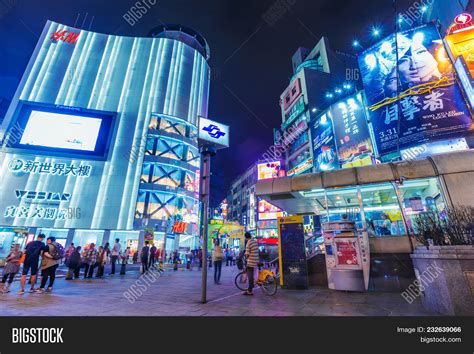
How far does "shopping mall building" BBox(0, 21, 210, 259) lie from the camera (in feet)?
94.2

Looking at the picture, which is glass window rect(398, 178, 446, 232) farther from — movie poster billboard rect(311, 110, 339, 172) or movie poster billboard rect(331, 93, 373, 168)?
movie poster billboard rect(311, 110, 339, 172)

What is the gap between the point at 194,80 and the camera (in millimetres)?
46281

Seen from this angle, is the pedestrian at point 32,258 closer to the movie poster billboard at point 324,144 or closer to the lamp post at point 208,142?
the lamp post at point 208,142

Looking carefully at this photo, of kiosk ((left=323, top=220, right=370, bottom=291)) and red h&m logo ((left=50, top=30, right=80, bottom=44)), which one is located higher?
red h&m logo ((left=50, top=30, right=80, bottom=44))

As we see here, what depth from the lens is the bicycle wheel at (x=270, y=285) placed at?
7681mm

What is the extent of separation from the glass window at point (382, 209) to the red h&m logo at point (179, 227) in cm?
2857

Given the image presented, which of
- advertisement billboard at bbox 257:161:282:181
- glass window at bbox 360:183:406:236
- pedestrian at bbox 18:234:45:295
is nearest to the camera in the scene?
pedestrian at bbox 18:234:45:295

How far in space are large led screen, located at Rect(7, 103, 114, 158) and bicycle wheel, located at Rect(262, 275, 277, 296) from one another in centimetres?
2861

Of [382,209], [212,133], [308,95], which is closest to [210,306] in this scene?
[212,133]

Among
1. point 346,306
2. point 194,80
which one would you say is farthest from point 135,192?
point 346,306

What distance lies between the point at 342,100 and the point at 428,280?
27498 millimetres

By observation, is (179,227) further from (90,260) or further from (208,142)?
(208,142)

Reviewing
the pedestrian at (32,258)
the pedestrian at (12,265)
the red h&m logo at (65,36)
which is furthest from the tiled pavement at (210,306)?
the red h&m logo at (65,36)

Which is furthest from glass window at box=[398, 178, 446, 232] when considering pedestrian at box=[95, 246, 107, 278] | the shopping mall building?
the shopping mall building
